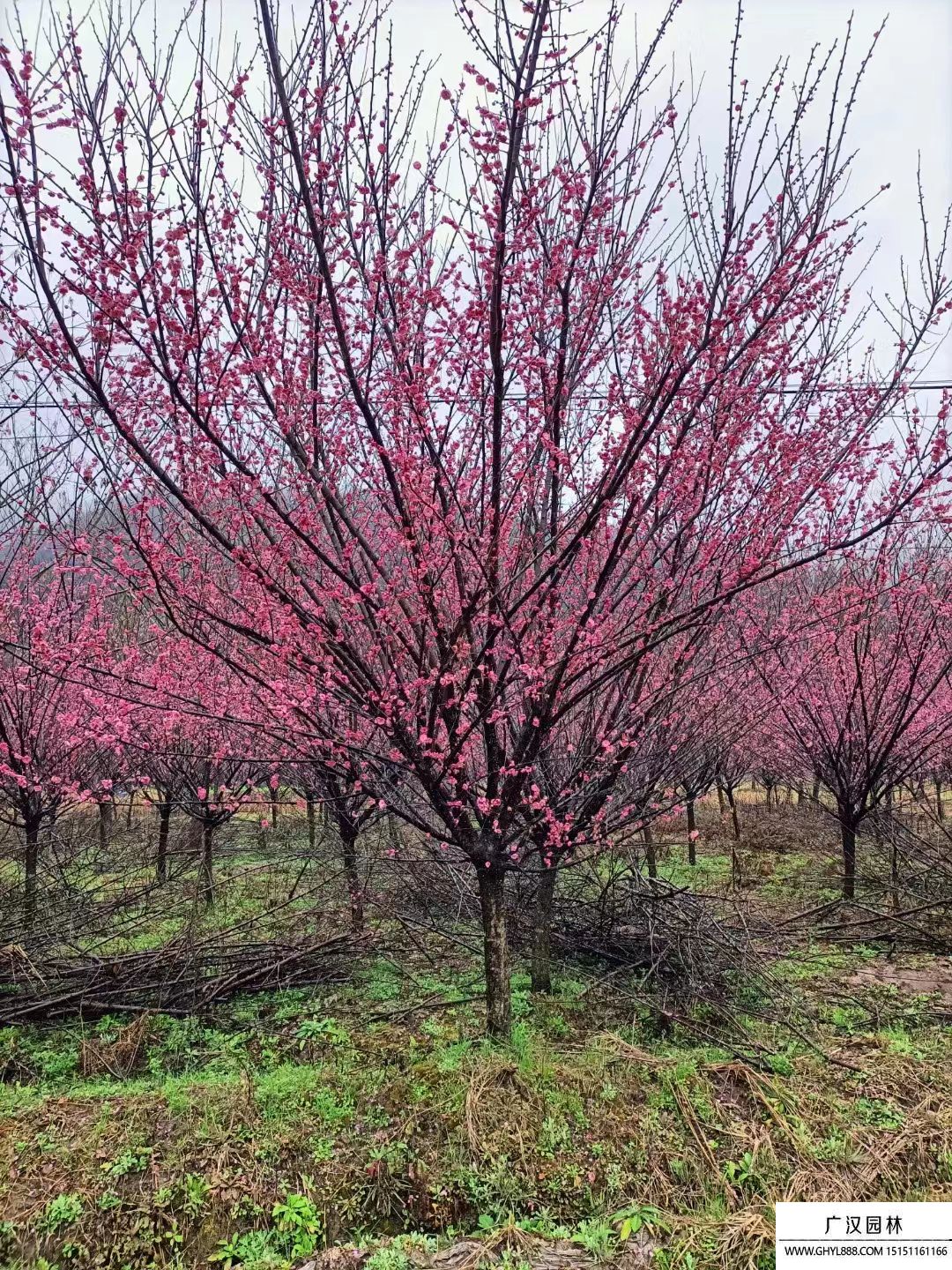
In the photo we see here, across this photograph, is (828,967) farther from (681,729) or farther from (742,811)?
(742,811)

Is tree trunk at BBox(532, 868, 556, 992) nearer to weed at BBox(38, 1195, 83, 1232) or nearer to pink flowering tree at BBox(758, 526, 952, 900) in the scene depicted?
pink flowering tree at BBox(758, 526, 952, 900)

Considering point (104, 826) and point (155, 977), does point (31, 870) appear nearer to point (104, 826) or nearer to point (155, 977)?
point (155, 977)

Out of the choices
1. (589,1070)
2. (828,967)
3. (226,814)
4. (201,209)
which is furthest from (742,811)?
(201,209)

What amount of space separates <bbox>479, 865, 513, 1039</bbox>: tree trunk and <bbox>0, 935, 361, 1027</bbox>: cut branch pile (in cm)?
217

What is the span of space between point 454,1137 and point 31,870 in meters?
5.44

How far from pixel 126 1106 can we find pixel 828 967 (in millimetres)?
5475

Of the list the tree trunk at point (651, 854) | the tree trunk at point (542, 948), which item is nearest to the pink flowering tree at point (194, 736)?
the tree trunk at point (542, 948)

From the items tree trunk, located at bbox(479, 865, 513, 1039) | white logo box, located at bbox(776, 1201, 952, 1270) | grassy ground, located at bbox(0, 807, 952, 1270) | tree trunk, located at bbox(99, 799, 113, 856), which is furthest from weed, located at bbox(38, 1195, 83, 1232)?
tree trunk, located at bbox(99, 799, 113, 856)

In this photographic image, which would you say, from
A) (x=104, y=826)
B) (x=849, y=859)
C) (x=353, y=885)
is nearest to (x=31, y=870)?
(x=353, y=885)

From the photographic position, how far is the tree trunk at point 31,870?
6539mm

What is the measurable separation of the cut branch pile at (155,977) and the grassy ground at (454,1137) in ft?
1.08

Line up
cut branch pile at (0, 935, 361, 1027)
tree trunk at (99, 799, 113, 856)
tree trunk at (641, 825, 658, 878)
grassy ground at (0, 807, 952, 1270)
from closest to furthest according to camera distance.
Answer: grassy ground at (0, 807, 952, 1270) → cut branch pile at (0, 935, 361, 1027) → tree trunk at (641, 825, 658, 878) → tree trunk at (99, 799, 113, 856)

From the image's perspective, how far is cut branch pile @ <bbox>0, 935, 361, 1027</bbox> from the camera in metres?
5.25

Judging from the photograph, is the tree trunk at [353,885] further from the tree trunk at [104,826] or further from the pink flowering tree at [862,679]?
the pink flowering tree at [862,679]
